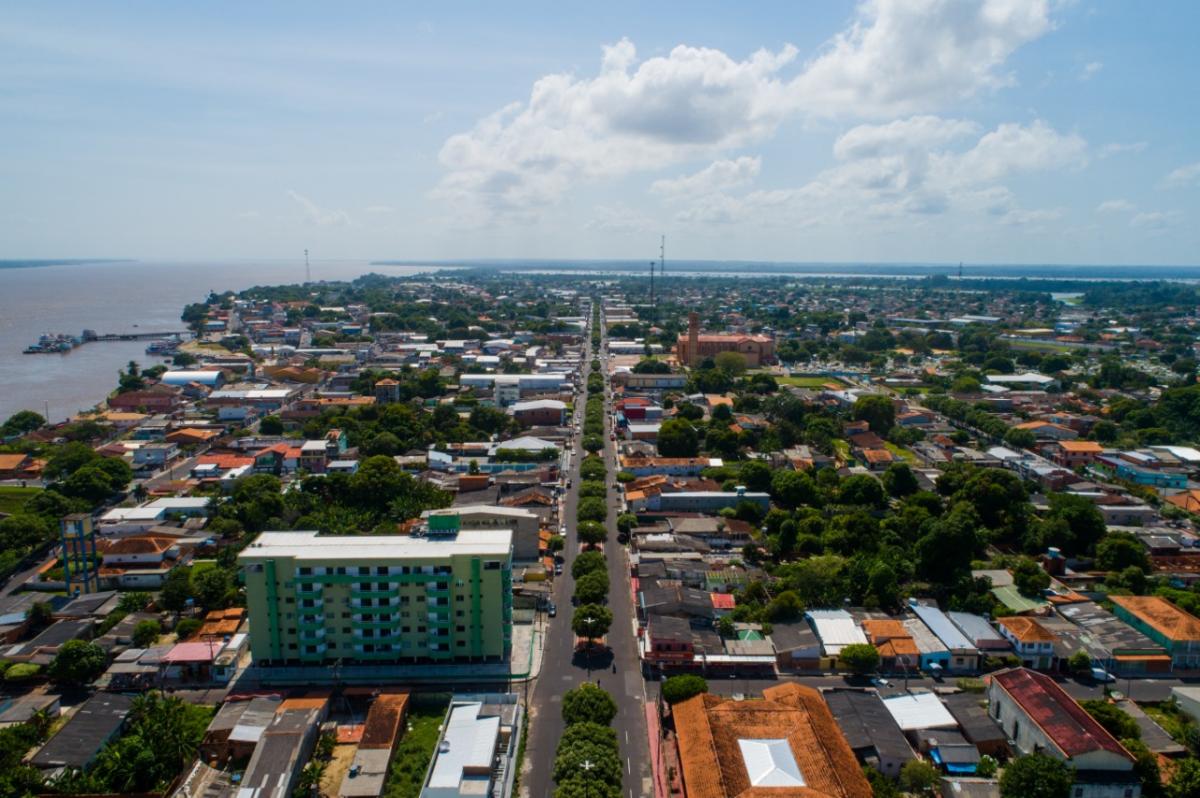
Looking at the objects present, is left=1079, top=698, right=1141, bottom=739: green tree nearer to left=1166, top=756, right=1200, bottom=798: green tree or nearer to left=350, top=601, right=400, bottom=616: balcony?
left=1166, top=756, right=1200, bottom=798: green tree

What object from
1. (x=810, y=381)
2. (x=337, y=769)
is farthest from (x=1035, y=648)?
(x=810, y=381)

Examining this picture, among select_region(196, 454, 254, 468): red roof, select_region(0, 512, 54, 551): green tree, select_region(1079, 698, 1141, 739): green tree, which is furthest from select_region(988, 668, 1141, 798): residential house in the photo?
select_region(196, 454, 254, 468): red roof

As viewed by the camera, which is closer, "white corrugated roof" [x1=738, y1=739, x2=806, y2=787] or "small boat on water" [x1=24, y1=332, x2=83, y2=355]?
"white corrugated roof" [x1=738, y1=739, x2=806, y2=787]

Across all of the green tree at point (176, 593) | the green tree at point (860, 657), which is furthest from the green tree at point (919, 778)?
the green tree at point (176, 593)

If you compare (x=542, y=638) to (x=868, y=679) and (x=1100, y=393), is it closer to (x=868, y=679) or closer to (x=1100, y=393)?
(x=868, y=679)

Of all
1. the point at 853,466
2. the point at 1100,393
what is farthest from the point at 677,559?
the point at 1100,393

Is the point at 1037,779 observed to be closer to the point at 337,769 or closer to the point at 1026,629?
the point at 1026,629
